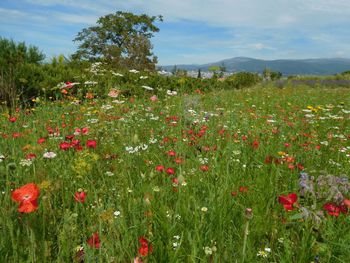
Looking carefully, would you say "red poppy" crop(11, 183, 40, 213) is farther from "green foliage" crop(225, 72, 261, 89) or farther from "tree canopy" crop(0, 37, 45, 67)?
"green foliage" crop(225, 72, 261, 89)

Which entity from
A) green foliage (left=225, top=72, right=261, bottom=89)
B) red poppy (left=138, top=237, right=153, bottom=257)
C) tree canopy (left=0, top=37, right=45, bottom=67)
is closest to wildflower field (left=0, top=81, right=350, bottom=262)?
red poppy (left=138, top=237, right=153, bottom=257)

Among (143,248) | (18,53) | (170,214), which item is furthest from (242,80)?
(143,248)

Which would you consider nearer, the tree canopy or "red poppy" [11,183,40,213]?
"red poppy" [11,183,40,213]

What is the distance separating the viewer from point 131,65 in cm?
2698

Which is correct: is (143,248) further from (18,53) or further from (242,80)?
(242,80)

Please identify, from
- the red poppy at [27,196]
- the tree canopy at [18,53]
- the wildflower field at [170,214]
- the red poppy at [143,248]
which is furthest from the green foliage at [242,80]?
the red poppy at [27,196]

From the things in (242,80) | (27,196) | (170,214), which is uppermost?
(27,196)

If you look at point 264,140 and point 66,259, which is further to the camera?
point 264,140

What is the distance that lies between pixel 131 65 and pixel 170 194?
83.6ft

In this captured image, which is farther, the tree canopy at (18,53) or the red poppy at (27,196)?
the tree canopy at (18,53)

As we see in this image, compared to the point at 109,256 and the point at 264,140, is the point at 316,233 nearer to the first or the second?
the point at 109,256

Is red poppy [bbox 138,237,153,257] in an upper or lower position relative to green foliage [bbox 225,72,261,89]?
upper

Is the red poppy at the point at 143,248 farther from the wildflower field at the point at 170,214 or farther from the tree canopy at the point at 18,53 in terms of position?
the tree canopy at the point at 18,53

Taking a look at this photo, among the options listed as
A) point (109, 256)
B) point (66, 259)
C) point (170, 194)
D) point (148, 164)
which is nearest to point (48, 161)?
point (148, 164)
